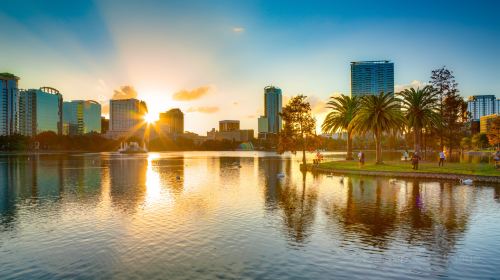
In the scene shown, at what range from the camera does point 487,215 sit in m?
23.3

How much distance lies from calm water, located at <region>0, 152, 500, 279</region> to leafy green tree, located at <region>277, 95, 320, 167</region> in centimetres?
3496

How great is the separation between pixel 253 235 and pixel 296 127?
170ft

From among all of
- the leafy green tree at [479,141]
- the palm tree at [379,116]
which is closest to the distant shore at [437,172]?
the palm tree at [379,116]

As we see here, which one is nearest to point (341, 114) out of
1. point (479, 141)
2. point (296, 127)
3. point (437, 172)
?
point (296, 127)

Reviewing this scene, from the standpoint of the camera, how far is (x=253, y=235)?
63.4 feet

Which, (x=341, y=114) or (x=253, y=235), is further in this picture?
(x=341, y=114)

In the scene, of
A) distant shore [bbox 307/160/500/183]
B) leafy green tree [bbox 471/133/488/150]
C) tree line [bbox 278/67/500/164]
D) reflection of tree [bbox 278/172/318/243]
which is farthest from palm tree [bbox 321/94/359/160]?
leafy green tree [bbox 471/133/488/150]

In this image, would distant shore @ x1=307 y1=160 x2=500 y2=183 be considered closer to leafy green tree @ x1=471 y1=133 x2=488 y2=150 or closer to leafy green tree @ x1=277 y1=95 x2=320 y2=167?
leafy green tree @ x1=277 y1=95 x2=320 y2=167

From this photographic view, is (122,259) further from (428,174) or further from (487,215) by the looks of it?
(428,174)

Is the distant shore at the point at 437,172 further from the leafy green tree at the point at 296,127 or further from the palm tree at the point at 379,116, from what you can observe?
the leafy green tree at the point at 296,127

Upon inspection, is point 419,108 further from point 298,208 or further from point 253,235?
point 253,235

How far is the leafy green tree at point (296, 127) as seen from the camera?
225 ft

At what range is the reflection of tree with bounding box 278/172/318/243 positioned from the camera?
793 inches

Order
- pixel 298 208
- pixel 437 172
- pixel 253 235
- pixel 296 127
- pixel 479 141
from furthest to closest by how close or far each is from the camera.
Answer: pixel 479 141
pixel 296 127
pixel 437 172
pixel 298 208
pixel 253 235
